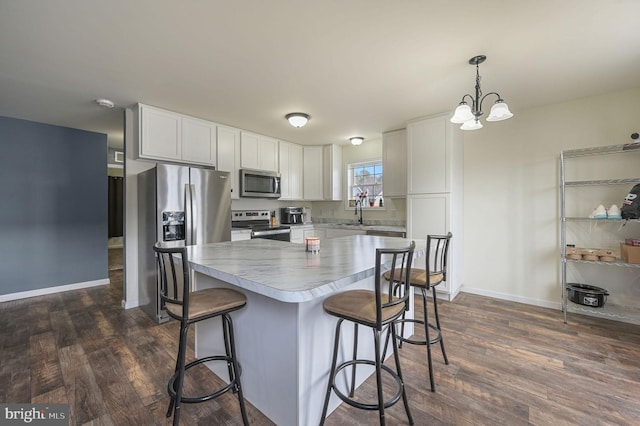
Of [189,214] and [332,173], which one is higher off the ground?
[332,173]

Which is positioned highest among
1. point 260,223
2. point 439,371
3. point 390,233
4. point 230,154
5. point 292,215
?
point 230,154

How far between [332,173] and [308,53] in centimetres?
303

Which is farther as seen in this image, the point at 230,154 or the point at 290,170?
the point at 290,170

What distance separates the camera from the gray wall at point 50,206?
12.3 feet

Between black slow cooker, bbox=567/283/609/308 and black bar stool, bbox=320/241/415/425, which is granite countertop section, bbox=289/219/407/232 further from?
black bar stool, bbox=320/241/415/425

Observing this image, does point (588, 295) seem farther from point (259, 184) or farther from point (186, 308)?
point (259, 184)

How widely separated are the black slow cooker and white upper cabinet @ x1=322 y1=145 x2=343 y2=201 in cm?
357

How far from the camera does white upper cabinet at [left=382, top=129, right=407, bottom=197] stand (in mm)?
4227

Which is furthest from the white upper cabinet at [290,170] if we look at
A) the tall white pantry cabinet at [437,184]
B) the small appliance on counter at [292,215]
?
the tall white pantry cabinet at [437,184]

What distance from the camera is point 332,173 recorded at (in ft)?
17.0

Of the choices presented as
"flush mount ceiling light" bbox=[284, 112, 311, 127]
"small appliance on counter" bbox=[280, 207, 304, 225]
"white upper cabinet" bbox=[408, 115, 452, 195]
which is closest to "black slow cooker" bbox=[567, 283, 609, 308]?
"white upper cabinet" bbox=[408, 115, 452, 195]

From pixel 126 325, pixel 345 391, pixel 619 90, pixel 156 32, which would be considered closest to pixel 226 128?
pixel 156 32

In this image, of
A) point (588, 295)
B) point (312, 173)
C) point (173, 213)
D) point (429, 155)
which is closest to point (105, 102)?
point (173, 213)

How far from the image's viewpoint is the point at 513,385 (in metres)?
1.88
